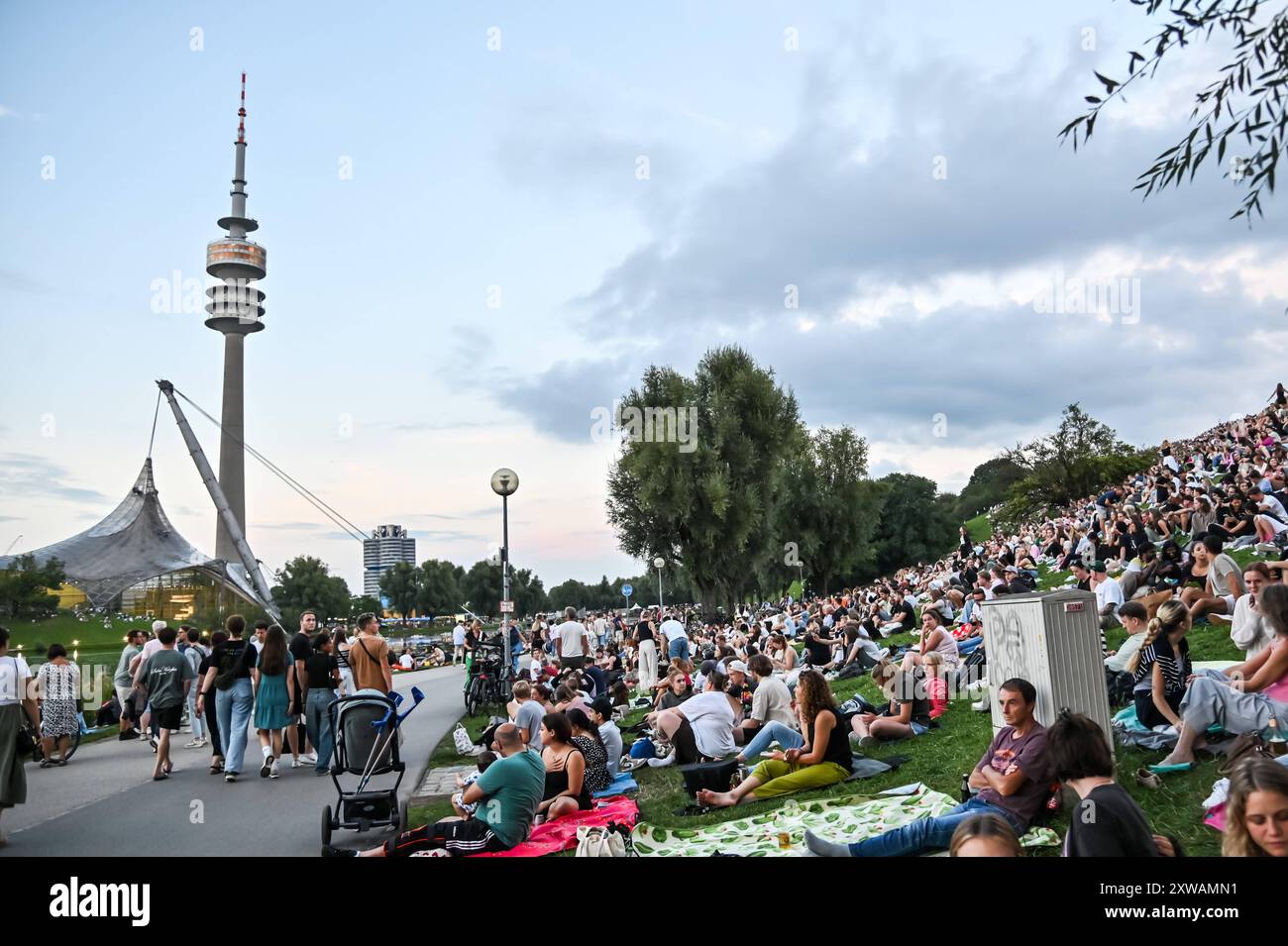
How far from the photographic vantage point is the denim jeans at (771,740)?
897cm

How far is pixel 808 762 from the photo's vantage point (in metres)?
7.66

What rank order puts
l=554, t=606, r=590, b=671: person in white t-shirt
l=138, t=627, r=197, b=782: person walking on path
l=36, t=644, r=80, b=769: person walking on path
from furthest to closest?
l=554, t=606, r=590, b=671: person in white t-shirt < l=36, t=644, r=80, b=769: person walking on path < l=138, t=627, r=197, b=782: person walking on path

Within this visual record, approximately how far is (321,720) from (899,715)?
6216mm

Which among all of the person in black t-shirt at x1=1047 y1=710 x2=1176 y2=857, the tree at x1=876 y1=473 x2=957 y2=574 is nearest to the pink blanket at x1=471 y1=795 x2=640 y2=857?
the person in black t-shirt at x1=1047 y1=710 x2=1176 y2=857

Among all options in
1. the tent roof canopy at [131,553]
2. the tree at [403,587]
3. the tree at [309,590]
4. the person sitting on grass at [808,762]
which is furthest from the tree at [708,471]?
the tree at [403,587]

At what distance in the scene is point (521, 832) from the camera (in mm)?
6359

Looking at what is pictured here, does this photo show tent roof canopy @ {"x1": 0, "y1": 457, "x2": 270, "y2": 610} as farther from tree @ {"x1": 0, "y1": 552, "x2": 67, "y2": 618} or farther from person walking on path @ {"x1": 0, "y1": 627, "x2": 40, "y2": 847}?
person walking on path @ {"x1": 0, "y1": 627, "x2": 40, "y2": 847}

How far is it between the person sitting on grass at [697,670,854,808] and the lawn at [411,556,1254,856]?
0.13m

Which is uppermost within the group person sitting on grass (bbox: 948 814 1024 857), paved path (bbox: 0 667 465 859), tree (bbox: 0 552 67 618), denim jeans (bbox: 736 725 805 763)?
tree (bbox: 0 552 67 618)

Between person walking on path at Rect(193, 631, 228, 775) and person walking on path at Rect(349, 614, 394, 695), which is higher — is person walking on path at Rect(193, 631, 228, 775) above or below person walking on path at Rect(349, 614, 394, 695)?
below

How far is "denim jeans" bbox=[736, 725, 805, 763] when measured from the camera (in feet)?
29.4

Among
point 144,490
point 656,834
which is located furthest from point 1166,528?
point 144,490

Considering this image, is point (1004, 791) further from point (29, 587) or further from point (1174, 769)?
point (29, 587)
